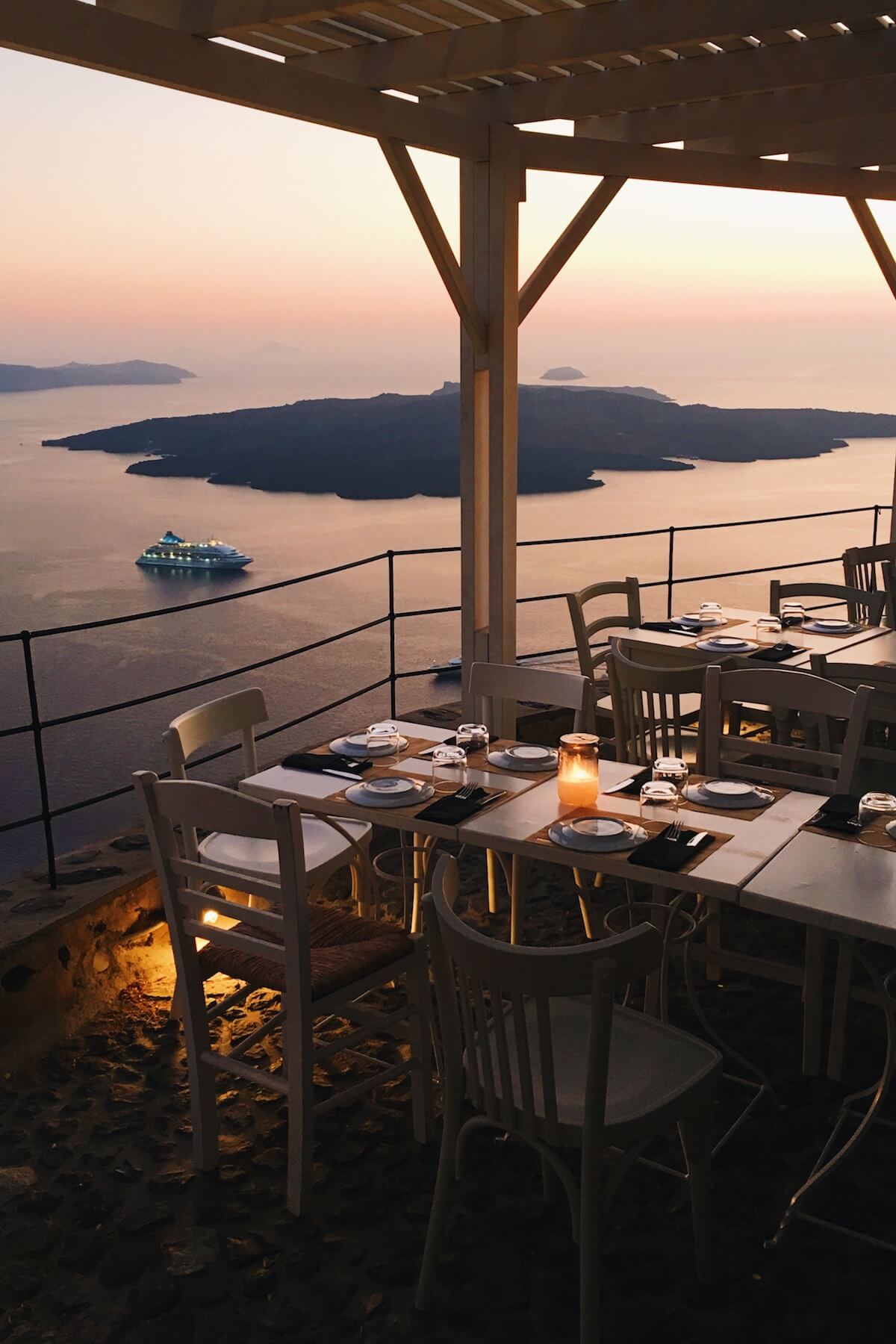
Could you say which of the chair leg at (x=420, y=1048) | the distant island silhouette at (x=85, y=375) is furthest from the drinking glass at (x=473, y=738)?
the distant island silhouette at (x=85, y=375)

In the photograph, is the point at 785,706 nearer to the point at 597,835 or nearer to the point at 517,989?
the point at 597,835

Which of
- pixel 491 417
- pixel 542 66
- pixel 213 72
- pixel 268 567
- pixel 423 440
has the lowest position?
pixel 268 567

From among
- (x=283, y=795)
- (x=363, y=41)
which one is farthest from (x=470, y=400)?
(x=283, y=795)

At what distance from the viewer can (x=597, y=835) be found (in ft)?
8.28

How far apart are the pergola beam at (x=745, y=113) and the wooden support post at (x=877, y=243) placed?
1.46m

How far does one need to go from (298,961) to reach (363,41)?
124 inches

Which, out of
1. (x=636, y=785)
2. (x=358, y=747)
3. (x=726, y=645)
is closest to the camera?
(x=636, y=785)

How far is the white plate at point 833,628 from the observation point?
15.3ft

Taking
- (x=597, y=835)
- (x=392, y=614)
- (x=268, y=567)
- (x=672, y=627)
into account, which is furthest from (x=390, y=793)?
(x=268, y=567)

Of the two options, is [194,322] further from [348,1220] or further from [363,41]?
[348,1220]

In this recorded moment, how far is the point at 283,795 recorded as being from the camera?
9.53 ft

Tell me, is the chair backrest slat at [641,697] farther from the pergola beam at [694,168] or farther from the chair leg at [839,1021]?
the pergola beam at [694,168]

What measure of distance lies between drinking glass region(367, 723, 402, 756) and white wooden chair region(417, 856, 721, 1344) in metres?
1.05

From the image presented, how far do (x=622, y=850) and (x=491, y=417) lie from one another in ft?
8.63
